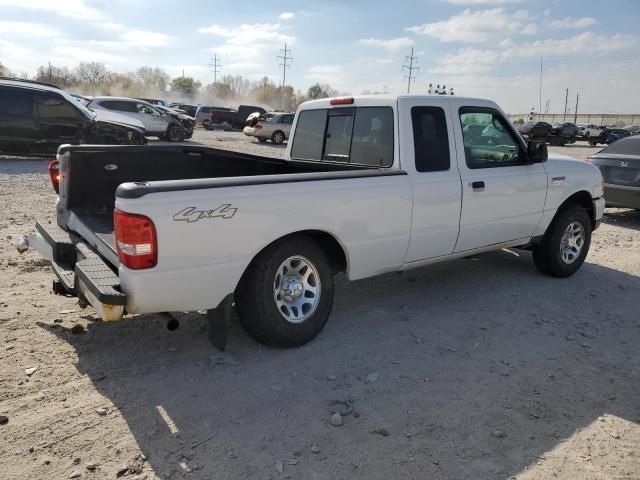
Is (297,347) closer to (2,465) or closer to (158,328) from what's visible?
(158,328)

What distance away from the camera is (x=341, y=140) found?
205 inches

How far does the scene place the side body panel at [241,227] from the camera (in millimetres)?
3223

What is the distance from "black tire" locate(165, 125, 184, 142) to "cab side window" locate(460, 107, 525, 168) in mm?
19690

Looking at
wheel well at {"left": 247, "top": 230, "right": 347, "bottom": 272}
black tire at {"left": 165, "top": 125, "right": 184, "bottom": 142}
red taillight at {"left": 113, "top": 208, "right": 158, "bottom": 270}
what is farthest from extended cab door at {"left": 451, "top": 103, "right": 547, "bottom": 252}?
black tire at {"left": 165, "top": 125, "right": 184, "bottom": 142}

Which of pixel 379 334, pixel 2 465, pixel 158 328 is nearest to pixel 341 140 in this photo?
Result: pixel 379 334

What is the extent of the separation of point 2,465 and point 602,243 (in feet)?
26.5

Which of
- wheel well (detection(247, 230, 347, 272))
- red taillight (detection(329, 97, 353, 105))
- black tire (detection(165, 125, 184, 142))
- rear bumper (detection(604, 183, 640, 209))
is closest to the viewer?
wheel well (detection(247, 230, 347, 272))

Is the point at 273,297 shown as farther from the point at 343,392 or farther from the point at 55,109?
the point at 55,109

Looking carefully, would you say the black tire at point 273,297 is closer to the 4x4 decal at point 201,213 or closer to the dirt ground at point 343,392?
the dirt ground at point 343,392

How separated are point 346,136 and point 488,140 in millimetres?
1413

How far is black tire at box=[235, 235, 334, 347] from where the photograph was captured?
3.79 metres

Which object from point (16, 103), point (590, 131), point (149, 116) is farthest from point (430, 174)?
point (590, 131)

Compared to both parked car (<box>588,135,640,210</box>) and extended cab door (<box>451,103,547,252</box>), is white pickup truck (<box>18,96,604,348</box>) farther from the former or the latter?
parked car (<box>588,135,640,210</box>)

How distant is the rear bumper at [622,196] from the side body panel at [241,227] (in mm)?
6917
